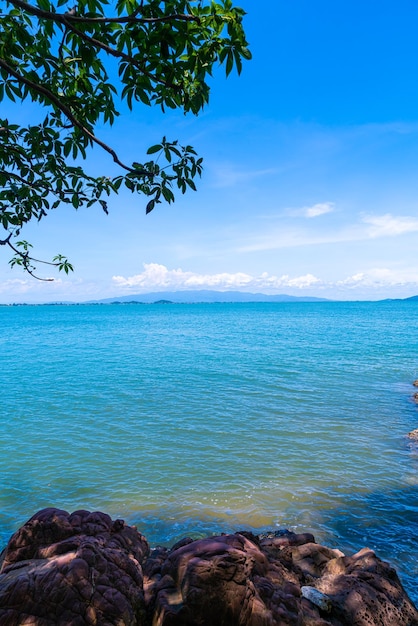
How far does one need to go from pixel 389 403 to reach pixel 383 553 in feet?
47.9

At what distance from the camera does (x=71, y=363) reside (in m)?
37.4

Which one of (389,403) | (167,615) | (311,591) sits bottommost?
(389,403)

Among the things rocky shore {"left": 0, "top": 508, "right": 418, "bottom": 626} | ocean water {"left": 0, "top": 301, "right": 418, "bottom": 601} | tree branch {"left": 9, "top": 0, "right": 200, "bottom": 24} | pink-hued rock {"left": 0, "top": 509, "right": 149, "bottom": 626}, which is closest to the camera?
tree branch {"left": 9, "top": 0, "right": 200, "bottom": 24}

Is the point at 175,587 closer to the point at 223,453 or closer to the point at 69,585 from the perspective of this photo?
the point at 69,585

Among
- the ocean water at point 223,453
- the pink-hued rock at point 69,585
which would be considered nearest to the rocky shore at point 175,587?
the pink-hued rock at point 69,585

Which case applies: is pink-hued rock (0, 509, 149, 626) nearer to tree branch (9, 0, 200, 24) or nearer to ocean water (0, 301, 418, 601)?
ocean water (0, 301, 418, 601)

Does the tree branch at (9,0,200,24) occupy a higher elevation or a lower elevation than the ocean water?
higher

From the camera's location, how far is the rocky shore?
433 cm

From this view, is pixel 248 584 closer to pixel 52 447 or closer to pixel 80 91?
pixel 80 91

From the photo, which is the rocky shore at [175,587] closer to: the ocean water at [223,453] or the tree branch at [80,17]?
the ocean water at [223,453]

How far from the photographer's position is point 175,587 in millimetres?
4840

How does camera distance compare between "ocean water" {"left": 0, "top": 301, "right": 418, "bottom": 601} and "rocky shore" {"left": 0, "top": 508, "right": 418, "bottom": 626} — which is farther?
"ocean water" {"left": 0, "top": 301, "right": 418, "bottom": 601}

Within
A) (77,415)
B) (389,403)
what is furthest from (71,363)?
(389,403)

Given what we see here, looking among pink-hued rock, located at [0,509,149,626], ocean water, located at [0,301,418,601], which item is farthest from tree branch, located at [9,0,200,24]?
ocean water, located at [0,301,418,601]
